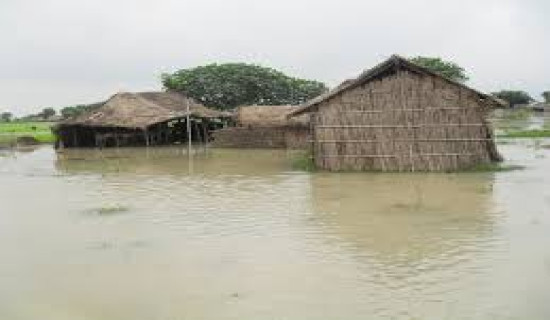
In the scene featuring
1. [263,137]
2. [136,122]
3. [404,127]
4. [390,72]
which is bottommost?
[263,137]

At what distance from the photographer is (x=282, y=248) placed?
31.3 ft

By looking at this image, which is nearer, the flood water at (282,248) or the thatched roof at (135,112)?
the flood water at (282,248)

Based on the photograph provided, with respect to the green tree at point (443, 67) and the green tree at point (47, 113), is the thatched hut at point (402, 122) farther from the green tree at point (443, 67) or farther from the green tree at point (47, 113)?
the green tree at point (47, 113)

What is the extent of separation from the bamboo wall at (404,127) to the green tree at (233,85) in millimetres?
21587

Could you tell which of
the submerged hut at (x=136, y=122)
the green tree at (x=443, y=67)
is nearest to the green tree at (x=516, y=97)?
the green tree at (x=443, y=67)

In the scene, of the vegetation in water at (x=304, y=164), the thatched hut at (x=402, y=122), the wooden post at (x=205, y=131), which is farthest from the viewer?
the wooden post at (x=205, y=131)

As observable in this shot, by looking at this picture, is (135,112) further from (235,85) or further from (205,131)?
(235,85)

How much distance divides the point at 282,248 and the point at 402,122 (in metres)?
8.35

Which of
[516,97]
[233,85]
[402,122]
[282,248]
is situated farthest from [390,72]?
[516,97]

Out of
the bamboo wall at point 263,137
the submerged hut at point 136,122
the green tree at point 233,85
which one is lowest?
the bamboo wall at point 263,137

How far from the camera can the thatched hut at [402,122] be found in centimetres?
1698

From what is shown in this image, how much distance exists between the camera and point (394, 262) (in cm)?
868

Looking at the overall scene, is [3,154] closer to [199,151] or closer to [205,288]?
[199,151]

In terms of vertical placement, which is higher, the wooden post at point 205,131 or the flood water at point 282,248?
the wooden post at point 205,131
